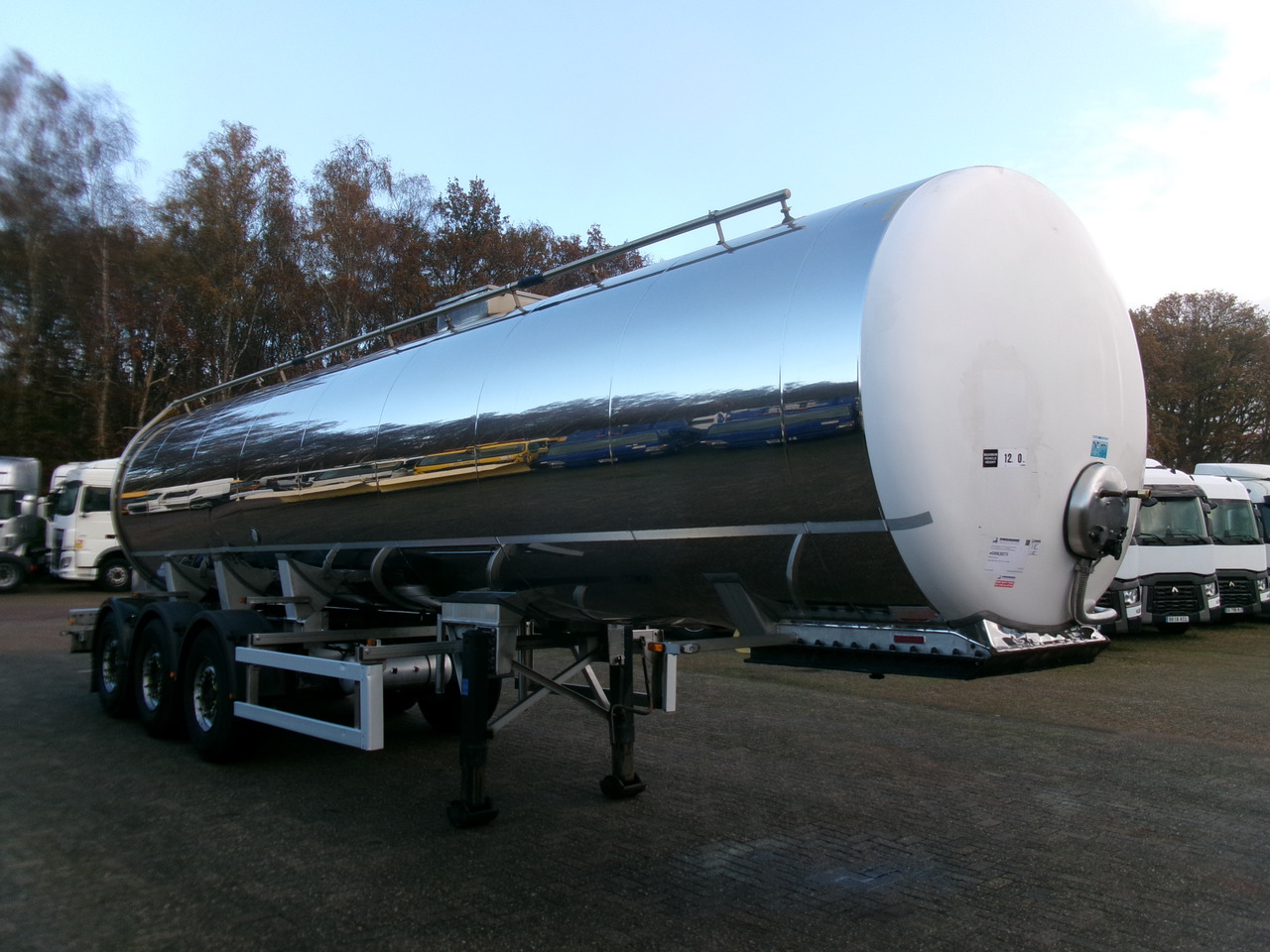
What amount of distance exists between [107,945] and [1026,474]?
13.8ft

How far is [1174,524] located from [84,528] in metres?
22.7

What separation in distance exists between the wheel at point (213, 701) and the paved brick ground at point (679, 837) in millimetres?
228

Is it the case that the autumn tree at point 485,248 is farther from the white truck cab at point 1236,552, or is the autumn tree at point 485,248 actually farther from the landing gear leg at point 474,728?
the landing gear leg at point 474,728

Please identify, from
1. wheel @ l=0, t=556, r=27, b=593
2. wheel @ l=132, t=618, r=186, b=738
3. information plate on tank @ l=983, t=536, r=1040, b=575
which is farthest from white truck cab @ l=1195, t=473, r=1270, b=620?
wheel @ l=0, t=556, r=27, b=593

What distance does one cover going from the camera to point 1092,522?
13.6 ft

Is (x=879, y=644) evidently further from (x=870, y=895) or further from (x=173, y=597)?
(x=173, y=597)

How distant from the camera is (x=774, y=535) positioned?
13.5 feet

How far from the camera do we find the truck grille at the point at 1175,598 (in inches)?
619

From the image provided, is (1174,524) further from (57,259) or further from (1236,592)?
(57,259)

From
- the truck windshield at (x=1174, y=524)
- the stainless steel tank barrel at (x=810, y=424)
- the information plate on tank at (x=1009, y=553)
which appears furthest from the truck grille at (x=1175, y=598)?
the information plate on tank at (x=1009, y=553)

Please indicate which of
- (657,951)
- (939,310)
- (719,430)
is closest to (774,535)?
(719,430)

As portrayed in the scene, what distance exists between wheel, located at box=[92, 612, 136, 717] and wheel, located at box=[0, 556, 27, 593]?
55.7ft

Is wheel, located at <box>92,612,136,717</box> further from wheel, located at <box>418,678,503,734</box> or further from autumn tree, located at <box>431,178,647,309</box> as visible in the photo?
autumn tree, located at <box>431,178,647,309</box>

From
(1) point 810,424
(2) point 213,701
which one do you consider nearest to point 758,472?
(1) point 810,424
